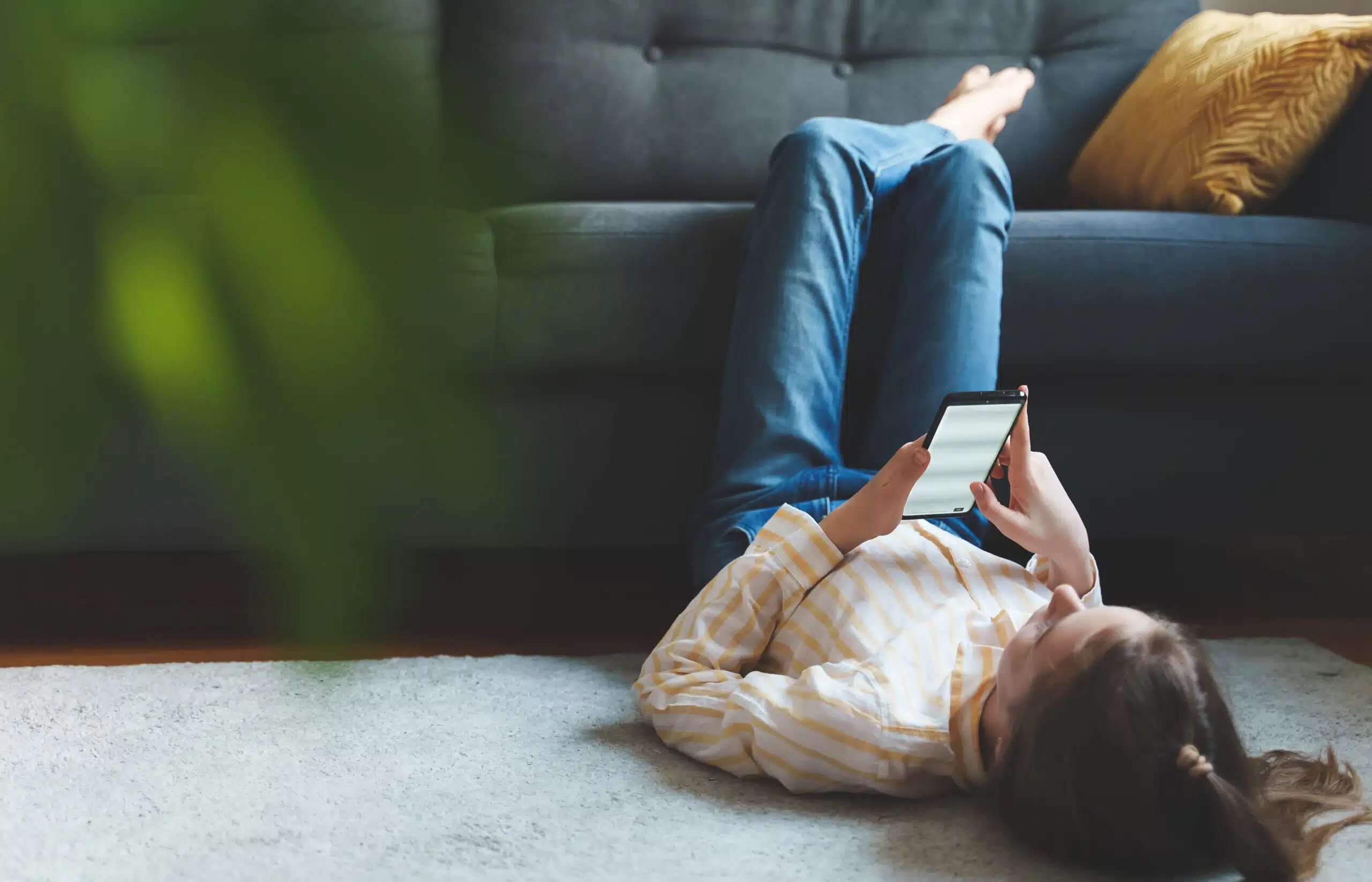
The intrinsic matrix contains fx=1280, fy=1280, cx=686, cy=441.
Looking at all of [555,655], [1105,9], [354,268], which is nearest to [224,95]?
[354,268]

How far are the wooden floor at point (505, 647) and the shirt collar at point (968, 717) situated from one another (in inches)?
20.6

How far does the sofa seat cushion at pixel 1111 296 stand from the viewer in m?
1.46

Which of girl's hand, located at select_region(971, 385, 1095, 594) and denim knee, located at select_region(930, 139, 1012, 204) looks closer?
girl's hand, located at select_region(971, 385, 1095, 594)

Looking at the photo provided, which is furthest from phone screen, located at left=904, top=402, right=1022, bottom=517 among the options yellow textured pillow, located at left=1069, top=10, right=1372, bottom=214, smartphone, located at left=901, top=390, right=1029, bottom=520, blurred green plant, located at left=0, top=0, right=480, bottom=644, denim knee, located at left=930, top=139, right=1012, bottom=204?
blurred green plant, located at left=0, top=0, right=480, bottom=644

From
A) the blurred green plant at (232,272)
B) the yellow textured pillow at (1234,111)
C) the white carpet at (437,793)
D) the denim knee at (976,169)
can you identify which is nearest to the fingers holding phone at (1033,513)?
the white carpet at (437,793)

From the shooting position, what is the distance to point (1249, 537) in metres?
2.23

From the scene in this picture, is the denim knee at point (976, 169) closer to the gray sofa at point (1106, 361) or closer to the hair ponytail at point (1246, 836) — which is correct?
the gray sofa at point (1106, 361)

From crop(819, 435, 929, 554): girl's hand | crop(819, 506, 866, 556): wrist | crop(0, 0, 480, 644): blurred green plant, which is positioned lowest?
crop(819, 506, 866, 556): wrist

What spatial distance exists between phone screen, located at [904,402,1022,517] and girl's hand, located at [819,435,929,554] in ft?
0.06

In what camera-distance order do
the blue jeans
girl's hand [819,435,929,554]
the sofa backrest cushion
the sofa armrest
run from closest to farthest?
girl's hand [819,435,929,554], the blue jeans, the sofa armrest, the sofa backrest cushion

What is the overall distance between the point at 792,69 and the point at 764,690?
139 cm

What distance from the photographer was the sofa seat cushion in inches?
57.5

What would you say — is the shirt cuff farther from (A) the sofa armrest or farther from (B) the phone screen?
(A) the sofa armrest

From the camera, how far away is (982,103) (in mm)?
1827
